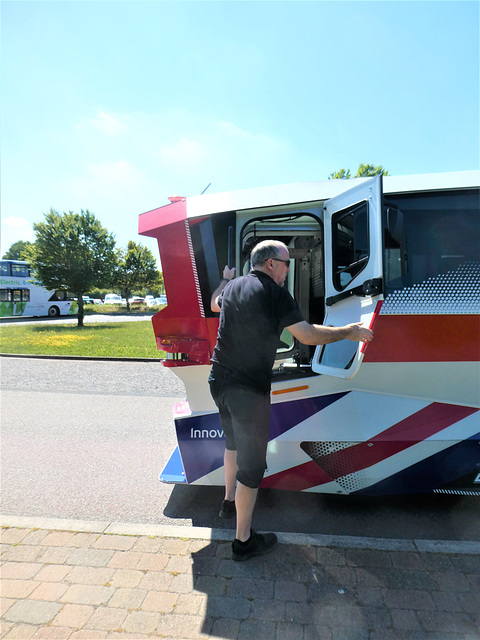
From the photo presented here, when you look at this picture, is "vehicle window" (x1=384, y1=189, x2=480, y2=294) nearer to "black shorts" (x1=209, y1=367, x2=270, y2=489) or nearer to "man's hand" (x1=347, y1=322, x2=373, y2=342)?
"man's hand" (x1=347, y1=322, x2=373, y2=342)

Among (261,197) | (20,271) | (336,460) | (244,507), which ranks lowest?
(244,507)

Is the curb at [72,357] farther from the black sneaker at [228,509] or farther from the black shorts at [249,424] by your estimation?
the black shorts at [249,424]

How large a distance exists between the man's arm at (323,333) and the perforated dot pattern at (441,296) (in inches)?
13.3

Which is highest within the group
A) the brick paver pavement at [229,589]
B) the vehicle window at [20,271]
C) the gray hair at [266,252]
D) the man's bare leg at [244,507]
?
the vehicle window at [20,271]

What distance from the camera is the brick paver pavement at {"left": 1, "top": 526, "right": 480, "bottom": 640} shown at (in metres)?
1.80

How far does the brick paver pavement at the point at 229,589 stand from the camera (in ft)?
5.91

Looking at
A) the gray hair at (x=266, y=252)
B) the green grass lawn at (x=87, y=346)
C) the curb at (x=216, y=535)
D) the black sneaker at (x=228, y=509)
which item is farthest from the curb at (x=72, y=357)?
the gray hair at (x=266, y=252)

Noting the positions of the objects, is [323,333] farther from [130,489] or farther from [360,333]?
[130,489]

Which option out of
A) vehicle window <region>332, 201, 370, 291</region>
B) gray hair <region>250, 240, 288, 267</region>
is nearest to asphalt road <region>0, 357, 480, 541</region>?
vehicle window <region>332, 201, 370, 291</region>

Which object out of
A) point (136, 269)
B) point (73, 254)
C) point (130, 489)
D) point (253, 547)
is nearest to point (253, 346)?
point (253, 547)

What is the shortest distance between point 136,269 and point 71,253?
16.9 m

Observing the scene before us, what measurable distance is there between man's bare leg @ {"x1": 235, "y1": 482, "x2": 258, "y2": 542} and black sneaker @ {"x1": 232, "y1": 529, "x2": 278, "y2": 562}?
43 mm

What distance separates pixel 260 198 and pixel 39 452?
12.0 feet

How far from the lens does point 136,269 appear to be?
3784 cm
